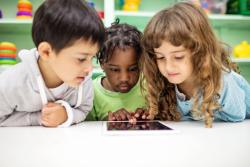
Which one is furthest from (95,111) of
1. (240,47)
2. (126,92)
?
(240,47)

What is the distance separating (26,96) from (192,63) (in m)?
0.51

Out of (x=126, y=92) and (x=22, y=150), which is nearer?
(x=22, y=150)

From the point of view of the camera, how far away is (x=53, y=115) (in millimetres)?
763

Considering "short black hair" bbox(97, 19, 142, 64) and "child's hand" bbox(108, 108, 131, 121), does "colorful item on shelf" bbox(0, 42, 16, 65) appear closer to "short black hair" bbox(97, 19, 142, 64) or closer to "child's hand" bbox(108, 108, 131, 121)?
"short black hair" bbox(97, 19, 142, 64)

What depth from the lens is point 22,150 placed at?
1.49 feet

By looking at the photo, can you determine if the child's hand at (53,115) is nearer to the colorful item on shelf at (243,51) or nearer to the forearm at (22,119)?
the forearm at (22,119)

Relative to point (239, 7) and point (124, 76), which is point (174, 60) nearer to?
point (124, 76)

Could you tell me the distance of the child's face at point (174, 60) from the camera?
2.59ft

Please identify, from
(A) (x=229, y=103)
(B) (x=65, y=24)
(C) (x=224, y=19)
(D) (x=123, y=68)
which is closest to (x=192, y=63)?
(A) (x=229, y=103)

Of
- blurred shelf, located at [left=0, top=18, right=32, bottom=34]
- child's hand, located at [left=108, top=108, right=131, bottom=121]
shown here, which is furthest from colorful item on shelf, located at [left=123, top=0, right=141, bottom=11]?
child's hand, located at [left=108, top=108, right=131, bottom=121]

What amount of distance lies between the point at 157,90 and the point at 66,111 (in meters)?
0.33

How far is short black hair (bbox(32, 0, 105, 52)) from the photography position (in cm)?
67

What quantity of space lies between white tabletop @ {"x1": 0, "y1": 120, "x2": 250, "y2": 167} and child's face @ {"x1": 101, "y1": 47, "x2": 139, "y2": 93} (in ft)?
1.46

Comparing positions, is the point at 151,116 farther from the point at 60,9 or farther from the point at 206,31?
the point at 60,9
